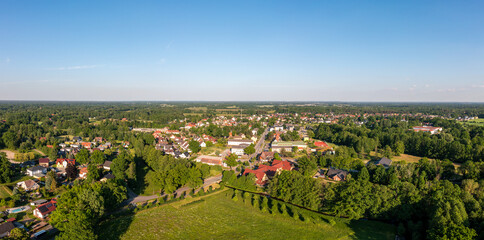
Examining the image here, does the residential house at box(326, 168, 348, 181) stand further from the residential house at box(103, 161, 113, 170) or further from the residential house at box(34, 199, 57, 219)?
the residential house at box(103, 161, 113, 170)

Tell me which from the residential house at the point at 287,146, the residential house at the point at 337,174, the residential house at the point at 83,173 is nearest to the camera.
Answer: the residential house at the point at 83,173

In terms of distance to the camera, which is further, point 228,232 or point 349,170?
point 349,170

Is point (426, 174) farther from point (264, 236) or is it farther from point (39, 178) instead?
point (39, 178)

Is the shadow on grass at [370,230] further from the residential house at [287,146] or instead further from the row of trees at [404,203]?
the residential house at [287,146]

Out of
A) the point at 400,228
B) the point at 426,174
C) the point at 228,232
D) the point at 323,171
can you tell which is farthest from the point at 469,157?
the point at 228,232

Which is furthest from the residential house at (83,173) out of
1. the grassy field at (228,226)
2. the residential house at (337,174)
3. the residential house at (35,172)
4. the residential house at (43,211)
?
the residential house at (337,174)

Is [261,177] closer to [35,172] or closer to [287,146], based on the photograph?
[287,146]
